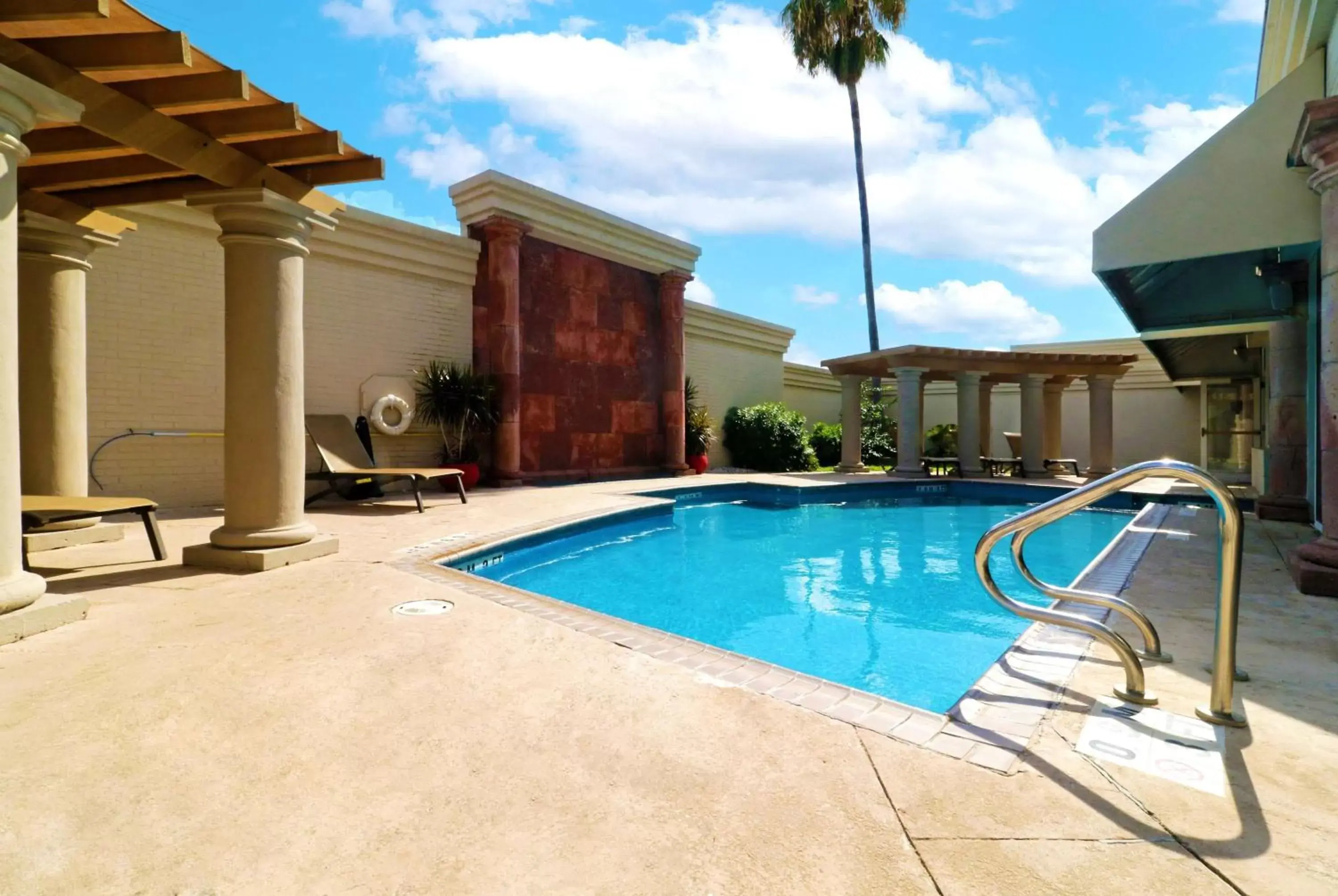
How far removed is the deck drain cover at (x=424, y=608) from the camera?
3.48 m

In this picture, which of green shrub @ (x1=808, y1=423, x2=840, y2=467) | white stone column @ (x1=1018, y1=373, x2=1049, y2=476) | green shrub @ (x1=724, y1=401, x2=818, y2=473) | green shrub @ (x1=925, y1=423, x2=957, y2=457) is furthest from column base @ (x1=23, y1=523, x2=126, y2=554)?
green shrub @ (x1=925, y1=423, x2=957, y2=457)

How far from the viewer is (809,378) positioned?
2039 cm

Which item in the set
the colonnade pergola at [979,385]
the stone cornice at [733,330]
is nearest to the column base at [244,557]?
the stone cornice at [733,330]

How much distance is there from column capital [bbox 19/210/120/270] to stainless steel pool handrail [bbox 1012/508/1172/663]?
6551 millimetres

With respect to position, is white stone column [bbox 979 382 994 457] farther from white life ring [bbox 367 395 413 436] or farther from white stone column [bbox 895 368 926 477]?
white life ring [bbox 367 395 413 436]

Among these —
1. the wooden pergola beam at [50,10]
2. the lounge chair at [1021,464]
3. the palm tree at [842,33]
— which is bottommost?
the lounge chair at [1021,464]

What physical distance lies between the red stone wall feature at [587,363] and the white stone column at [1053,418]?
900 cm

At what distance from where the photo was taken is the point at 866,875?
146 centimetres

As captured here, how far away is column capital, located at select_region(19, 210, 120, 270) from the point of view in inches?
192

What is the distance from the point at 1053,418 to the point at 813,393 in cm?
687

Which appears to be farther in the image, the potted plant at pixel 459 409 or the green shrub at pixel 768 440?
the green shrub at pixel 768 440

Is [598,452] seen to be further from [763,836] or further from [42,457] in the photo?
[763,836]

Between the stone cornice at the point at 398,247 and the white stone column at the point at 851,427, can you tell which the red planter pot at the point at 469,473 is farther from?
the white stone column at the point at 851,427

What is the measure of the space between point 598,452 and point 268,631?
963 centimetres
